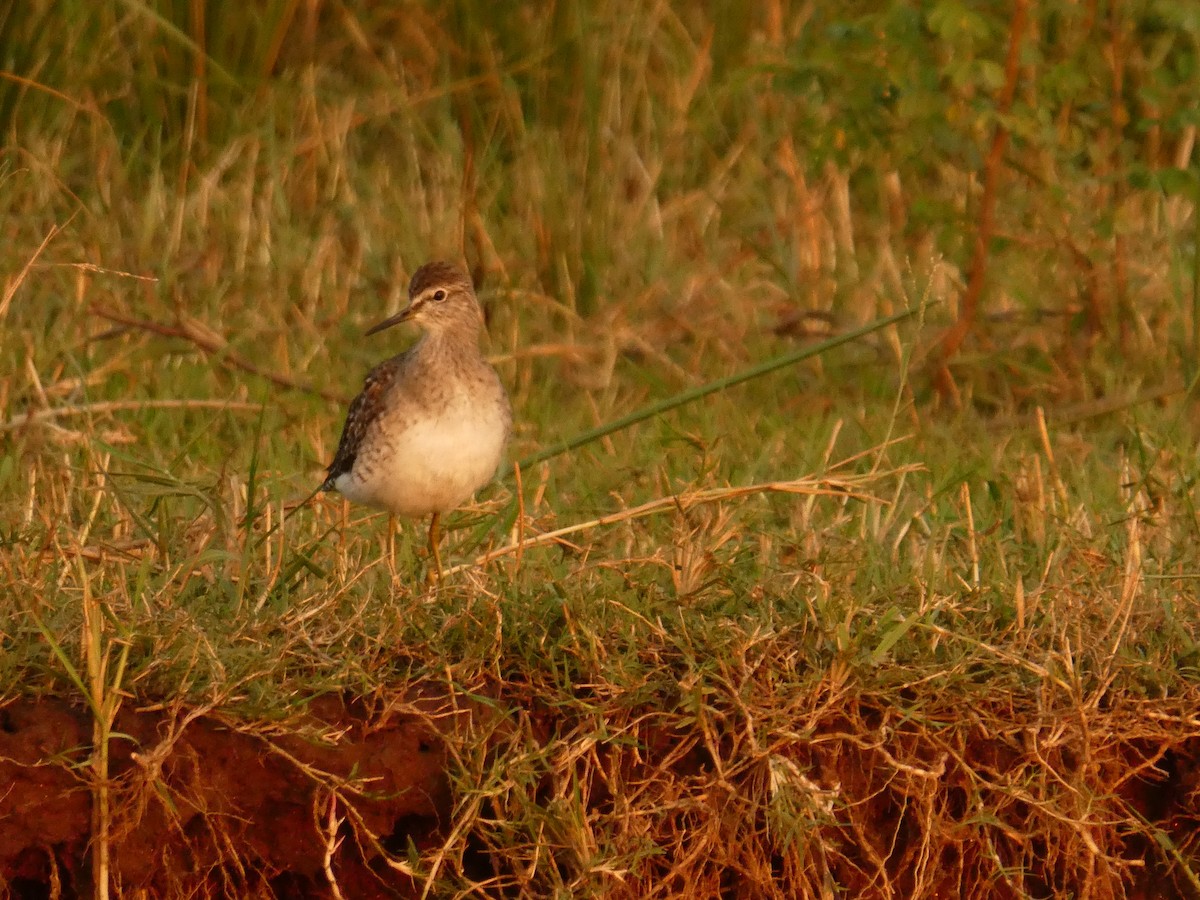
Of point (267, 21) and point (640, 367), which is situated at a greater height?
point (267, 21)

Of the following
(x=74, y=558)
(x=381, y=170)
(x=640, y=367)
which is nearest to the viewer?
(x=74, y=558)

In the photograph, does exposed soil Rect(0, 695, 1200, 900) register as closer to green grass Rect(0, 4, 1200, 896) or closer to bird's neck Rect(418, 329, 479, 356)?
green grass Rect(0, 4, 1200, 896)

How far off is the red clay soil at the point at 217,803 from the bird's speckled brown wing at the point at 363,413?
132 centimetres

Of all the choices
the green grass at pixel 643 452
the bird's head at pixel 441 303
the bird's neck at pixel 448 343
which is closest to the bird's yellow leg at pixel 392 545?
the green grass at pixel 643 452

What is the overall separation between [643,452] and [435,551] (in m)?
1.63

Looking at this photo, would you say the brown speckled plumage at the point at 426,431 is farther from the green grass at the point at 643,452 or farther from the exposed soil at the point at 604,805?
the exposed soil at the point at 604,805

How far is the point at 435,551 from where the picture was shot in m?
4.32

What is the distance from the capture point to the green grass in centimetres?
380

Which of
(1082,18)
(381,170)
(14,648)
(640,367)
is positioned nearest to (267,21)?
(381,170)

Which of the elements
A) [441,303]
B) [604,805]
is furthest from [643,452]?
[604,805]

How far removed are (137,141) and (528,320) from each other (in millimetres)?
1750

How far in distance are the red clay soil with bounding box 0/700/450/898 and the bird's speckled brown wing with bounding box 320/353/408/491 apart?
132 cm

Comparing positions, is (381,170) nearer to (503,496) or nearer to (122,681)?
(503,496)

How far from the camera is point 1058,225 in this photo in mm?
7219
